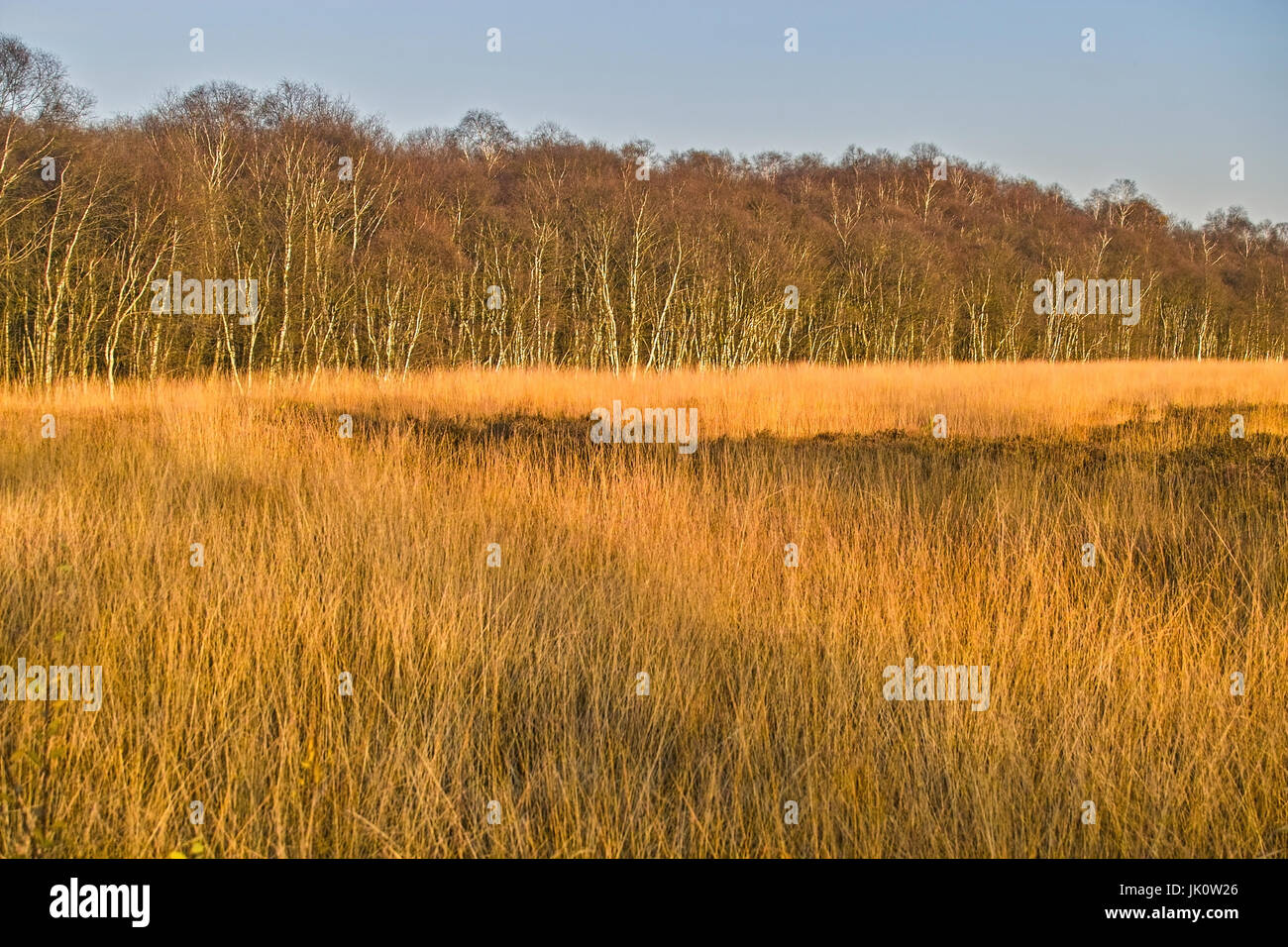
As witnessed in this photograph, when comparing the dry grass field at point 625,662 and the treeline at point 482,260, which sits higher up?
the treeline at point 482,260

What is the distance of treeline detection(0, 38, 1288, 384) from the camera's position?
20406 mm

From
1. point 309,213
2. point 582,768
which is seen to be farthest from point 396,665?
point 309,213

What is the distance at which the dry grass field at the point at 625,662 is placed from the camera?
2846 mm

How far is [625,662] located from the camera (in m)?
4.04

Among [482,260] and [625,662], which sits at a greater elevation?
[482,260]

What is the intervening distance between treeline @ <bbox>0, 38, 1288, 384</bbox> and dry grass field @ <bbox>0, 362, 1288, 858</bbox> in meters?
14.2

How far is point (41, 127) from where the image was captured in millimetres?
17922

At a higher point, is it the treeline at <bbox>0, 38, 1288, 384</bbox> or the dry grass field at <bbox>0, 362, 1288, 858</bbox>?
the treeline at <bbox>0, 38, 1288, 384</bbox>

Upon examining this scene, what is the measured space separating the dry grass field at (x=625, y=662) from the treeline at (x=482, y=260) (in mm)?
14234

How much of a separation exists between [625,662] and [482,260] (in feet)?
107

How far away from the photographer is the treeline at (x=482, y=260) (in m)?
20.4

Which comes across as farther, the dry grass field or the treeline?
the treeline

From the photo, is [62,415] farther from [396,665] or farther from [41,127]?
[41,127]

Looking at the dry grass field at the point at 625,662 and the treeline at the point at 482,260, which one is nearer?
the dry grass field at the point at 625,662
